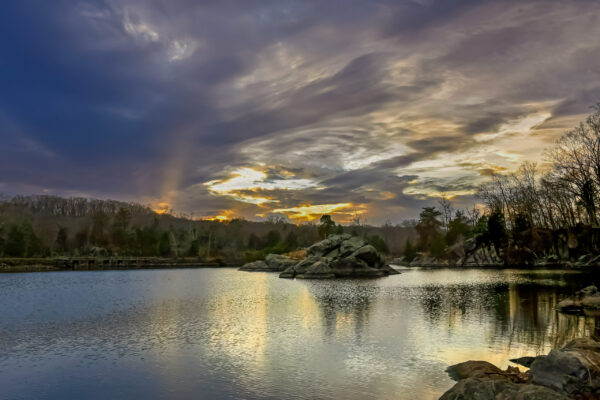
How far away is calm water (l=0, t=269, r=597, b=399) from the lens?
14.2 metres

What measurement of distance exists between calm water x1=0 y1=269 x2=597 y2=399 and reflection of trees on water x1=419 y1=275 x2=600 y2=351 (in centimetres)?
9

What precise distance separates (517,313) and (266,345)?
56.0 ft

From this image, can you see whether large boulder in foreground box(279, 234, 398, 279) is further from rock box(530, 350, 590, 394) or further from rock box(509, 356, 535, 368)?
rock box(530, 350, 590, 394)

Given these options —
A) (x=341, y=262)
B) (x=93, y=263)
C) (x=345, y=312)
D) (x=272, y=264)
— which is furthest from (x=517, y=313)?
(x=93, y=263)

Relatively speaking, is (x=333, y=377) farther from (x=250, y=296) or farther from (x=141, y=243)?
(x=141, y=243)

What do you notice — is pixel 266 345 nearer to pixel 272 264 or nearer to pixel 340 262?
pixel 340 262

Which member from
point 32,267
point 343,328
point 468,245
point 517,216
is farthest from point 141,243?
point 343,328

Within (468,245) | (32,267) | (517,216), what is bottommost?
(32,267)

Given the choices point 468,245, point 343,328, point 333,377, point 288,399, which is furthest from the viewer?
point 468,245

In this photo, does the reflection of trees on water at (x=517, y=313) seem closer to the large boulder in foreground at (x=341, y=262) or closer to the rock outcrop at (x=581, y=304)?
the rock outcrop at (x=581, y=304)

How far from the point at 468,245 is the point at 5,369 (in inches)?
4102

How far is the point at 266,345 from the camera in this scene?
20141 mm

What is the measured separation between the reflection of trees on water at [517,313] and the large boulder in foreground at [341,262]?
120ft

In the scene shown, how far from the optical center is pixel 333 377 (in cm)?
1483
